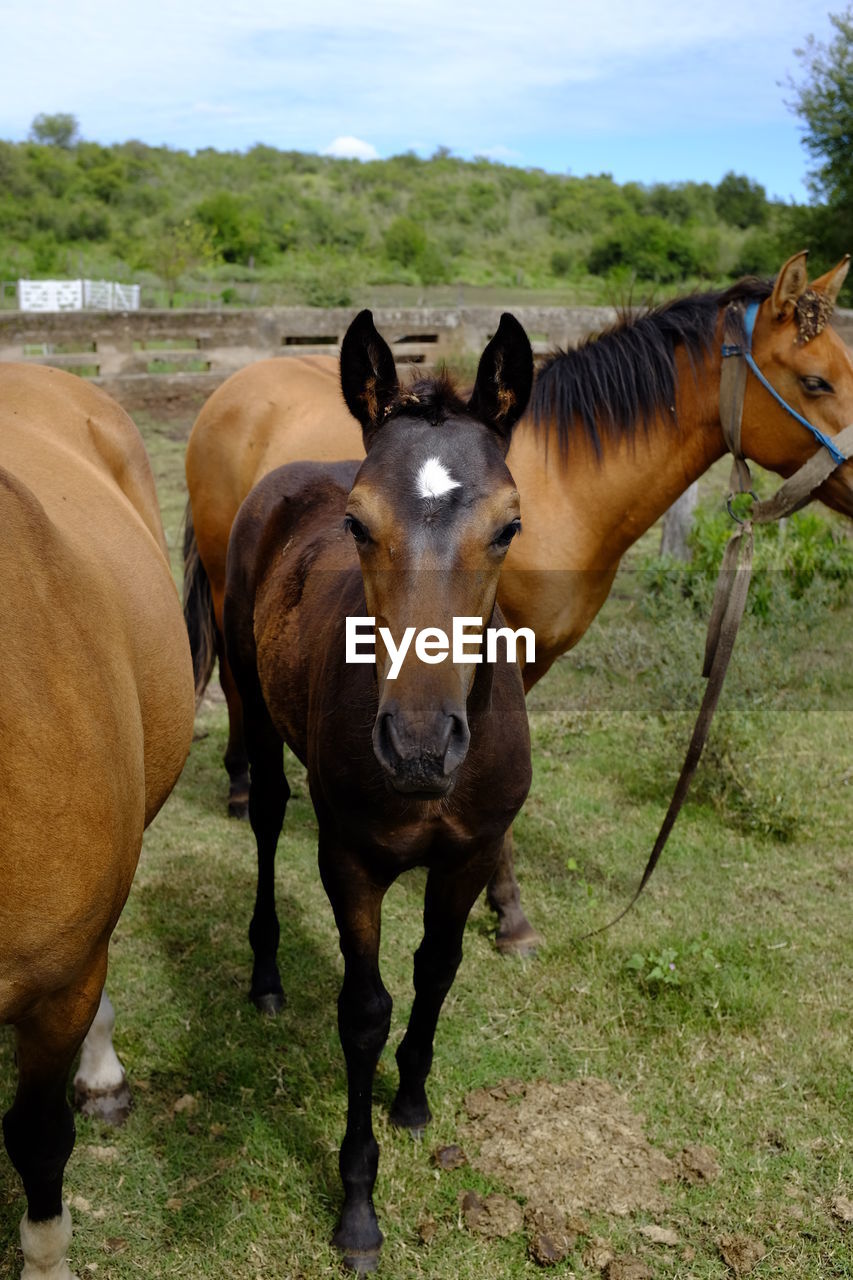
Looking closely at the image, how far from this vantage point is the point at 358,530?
207 centimetres

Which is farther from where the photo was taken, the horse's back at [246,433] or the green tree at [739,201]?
the green tree at [739,201]

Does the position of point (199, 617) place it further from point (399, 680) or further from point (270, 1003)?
point (399, 680)

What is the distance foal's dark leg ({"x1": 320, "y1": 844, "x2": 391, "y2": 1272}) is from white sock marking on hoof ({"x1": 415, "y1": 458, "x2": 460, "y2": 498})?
946 mm

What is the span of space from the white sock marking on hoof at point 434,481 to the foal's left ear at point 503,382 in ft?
0.98

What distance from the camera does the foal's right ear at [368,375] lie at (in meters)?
2.19

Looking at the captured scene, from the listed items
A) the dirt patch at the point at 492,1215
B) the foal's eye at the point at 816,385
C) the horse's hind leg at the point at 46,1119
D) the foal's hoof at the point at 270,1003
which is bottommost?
the foal's hoof at the point at 270,1003

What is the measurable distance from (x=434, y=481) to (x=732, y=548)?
2058mm

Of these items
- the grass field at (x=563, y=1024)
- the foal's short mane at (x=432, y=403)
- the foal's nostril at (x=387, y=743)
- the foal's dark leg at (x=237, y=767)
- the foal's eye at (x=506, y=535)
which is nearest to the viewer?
the foal's nostril at (x=387, y=743)

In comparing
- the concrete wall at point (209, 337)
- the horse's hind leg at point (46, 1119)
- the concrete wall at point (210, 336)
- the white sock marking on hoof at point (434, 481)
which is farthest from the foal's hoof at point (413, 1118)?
the concrete wall at point (210, 336)

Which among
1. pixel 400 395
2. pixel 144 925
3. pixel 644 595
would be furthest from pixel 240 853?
pixel 644 595

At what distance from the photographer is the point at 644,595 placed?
7051 mm

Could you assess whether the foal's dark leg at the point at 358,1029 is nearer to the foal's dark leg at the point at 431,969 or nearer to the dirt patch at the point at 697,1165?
the foal's dark leg at the point at 431,969

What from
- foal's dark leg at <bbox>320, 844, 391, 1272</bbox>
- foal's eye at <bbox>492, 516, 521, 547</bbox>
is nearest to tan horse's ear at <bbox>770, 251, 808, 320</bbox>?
foal's eye at <bbox>492, 516, 521, 547</bbox>

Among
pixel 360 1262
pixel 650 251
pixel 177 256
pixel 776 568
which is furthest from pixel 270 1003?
pixel 650 251
